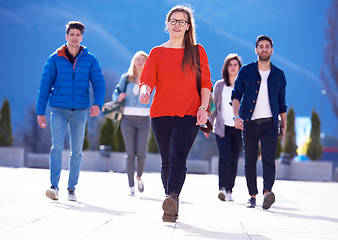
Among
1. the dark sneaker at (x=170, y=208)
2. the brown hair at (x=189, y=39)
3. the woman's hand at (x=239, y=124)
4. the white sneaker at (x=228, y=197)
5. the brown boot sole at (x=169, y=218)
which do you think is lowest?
the white sneaker at (x=228, y=197)

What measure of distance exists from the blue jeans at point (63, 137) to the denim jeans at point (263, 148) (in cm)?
197

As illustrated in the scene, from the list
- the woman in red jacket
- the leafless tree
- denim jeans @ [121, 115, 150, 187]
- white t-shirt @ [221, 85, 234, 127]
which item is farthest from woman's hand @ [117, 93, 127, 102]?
the leafless tree

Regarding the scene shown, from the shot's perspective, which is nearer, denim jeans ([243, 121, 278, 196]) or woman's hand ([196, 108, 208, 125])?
woman's hand ([196, 108, 208, 125])

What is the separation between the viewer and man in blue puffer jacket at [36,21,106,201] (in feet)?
21.4

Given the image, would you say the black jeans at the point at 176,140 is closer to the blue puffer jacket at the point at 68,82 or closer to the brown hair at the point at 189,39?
the brown hair at the point at 189,39

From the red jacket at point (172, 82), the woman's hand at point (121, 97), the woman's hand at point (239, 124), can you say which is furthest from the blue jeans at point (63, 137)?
the red jacket at point (172, 82)

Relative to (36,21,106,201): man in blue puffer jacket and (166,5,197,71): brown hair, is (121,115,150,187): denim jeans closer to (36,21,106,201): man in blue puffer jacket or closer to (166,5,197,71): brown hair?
(36,21,106,201): man in blue puffer jacket

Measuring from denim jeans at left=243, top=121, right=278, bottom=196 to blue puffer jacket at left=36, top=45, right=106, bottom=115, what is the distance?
1.83 metres

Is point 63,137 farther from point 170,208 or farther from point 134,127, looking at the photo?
point 170,208

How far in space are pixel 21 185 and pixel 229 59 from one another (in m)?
3.64

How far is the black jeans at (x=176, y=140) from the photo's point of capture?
4.72m

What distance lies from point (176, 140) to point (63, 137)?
2.30 m

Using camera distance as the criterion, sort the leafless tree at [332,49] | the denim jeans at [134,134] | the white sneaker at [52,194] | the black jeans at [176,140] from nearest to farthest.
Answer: the black jeans at [176,140] → the white sneaker at [52,194] → the denim jeans at [134,134] → the leafless tree at [332,49]

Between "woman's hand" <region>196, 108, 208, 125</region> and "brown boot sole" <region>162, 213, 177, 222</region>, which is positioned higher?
"woman's hand" <region>196, 108, 208, 125</region>
